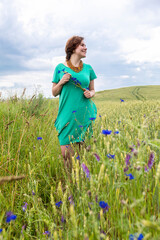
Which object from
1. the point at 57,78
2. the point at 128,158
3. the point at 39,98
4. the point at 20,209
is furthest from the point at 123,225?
the point at 39,98

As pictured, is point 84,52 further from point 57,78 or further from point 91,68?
point 57,78

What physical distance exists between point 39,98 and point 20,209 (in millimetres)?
5698

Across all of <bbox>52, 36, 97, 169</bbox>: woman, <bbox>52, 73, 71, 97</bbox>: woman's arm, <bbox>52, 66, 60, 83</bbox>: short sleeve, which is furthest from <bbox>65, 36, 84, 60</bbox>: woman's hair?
<bbox>52, 73, 71, 97</bbox>: woman's arm

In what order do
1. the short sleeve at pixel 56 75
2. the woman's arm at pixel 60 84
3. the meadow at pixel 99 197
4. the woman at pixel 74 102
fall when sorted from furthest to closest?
the short sleeve at pixel 56 75, the woman at pixel 74 102, the woman's arm at pixel 60 84, the meadow at pixel 99 197

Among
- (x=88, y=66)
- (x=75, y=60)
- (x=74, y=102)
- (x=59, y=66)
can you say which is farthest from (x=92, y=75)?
(x=74, y=102)

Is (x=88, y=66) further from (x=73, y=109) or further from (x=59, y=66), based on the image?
(x=73, y=109)

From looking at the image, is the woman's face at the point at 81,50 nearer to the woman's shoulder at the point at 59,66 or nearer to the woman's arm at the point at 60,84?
the woman's shoulder at the point at 59,66

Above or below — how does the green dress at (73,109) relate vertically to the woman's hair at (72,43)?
below

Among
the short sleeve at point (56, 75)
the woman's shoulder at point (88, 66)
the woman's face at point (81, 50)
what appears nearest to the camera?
the woman's face at point (81, 50)

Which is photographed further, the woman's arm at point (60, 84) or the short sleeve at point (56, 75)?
the short sleeve at point (56, 75)

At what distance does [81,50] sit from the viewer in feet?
9.94

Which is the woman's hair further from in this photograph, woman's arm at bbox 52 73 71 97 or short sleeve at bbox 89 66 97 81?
woman's arm at bbox 52 73 71 97

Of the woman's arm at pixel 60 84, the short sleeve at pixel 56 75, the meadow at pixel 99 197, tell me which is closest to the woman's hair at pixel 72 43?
the short sleeve at pixel 56 75

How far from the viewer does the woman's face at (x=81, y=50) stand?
3029 millimetres
